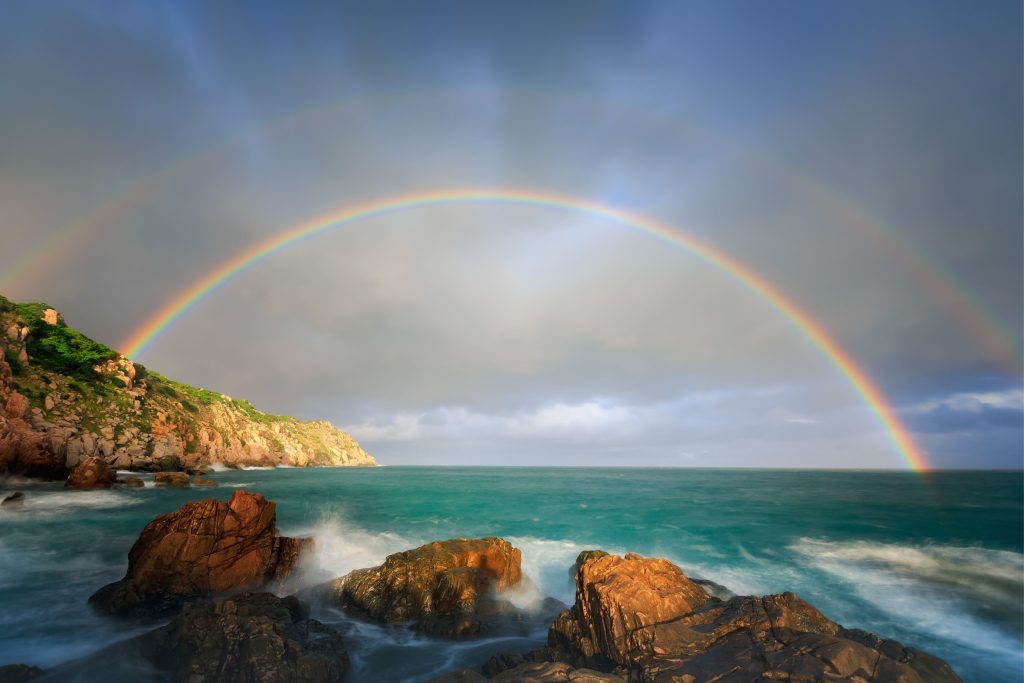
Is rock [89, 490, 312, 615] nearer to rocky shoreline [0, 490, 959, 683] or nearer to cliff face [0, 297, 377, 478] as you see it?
rocky shoreline [0, 490, 959, 683]

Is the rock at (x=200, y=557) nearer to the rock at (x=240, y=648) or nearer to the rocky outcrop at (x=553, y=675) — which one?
the rock at (x=240, y=648)

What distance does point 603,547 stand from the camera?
85.3ft

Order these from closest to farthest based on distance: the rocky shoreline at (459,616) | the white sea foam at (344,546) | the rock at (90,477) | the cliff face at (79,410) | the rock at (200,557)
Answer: the rocky shoreline at (459,616) → the rock at (200,557) → the white sea foam at (344,546) → the rock at (90,477) → the cliff face at (79,410)

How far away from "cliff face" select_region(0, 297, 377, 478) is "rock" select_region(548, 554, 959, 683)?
53.2m

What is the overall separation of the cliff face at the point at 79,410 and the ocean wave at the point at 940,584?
63066 millimetres

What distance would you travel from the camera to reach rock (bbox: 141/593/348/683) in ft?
31.6

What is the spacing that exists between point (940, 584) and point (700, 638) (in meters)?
20.2

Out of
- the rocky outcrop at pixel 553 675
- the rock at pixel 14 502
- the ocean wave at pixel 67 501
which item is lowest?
the ocean wave at pixel 67 501

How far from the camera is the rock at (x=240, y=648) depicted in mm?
9633

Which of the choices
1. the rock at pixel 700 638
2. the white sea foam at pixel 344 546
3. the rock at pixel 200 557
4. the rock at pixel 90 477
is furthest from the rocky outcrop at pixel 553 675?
the rock at pixel 90 477

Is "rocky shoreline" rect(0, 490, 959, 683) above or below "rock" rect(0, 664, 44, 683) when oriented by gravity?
above

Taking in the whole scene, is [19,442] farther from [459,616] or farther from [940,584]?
[940,584]

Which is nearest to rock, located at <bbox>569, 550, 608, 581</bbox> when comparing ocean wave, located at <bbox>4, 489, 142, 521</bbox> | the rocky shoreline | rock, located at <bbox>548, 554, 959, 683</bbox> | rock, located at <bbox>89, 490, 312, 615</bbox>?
the rocky shoreline

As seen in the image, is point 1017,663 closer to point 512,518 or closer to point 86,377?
point 512,518
